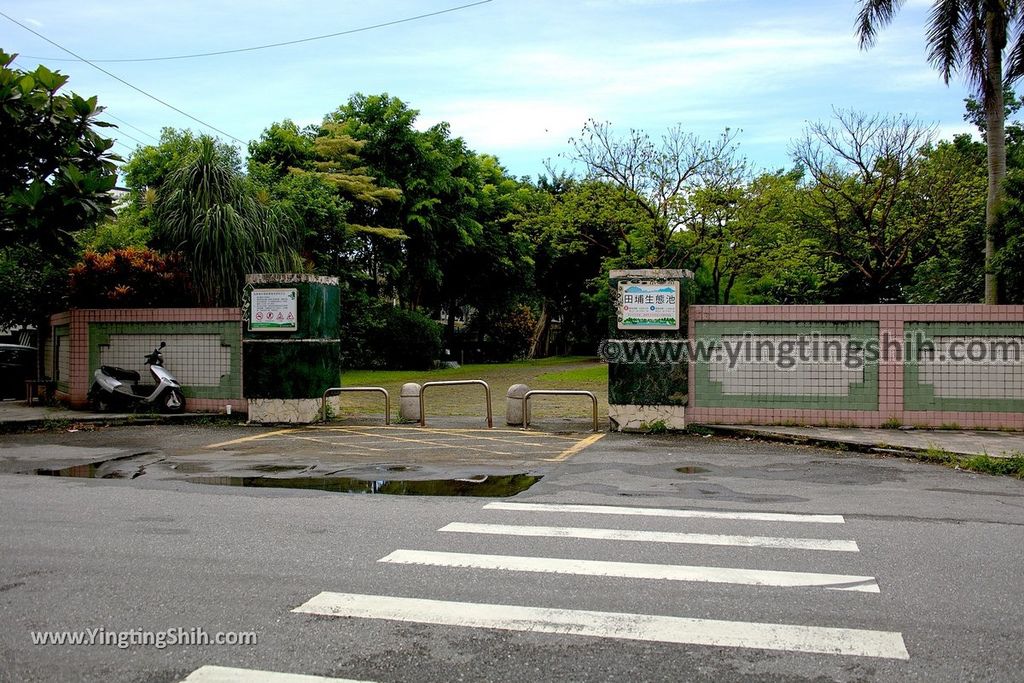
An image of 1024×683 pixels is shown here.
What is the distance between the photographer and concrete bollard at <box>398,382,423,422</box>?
49.6 feet

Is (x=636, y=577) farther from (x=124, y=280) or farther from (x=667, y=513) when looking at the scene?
(x=124, y=280)

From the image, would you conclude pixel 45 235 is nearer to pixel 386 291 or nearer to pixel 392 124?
pixel 392 124

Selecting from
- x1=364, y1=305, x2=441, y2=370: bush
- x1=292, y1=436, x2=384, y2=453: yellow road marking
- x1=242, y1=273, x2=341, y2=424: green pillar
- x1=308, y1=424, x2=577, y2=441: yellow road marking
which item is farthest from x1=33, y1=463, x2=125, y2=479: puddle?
x1=364, y1=305, x2=441, y2=370: bush

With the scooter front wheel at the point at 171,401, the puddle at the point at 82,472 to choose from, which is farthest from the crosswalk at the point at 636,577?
the scooter front wheel at the point at 171,401

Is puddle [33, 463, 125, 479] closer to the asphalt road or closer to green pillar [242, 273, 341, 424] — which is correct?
the asphalt road

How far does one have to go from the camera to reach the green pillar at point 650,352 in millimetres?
13820

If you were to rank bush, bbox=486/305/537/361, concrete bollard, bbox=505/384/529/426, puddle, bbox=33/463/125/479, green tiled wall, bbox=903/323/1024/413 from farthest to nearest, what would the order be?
bush, bbox=486/305/537/361, concrete bollard, bbox=505/384/529/426, green tiled wall, bbox=903/323/1024/413, puddle, bbox=33/463/125/479

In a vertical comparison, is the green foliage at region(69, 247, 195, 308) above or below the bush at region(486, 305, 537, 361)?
above

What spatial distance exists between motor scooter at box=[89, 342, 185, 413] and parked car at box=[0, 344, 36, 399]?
655 cm

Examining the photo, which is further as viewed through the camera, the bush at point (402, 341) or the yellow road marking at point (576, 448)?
the bush at point (402, 341)

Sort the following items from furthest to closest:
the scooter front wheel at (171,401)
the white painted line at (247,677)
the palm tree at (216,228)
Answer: the palm tree at (216,228)
the scooter front wheel at (171,401)
the white painted line at (247,677)

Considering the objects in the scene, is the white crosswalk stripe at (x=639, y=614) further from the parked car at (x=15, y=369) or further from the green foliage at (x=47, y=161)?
the parked car at (x=15, y=369)

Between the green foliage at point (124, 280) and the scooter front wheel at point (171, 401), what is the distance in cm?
299

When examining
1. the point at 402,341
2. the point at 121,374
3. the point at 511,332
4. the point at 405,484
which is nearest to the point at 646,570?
the point at 405,484
